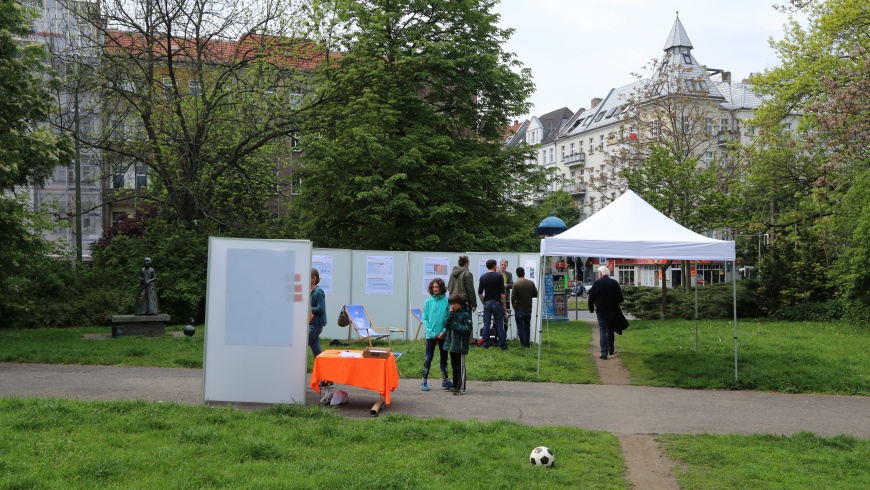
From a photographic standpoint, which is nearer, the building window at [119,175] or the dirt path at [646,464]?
the dirt path at [646,464]

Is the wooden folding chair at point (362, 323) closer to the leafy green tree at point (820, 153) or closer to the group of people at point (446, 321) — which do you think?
the group of people at point (446, 321)

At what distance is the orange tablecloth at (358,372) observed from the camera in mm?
10680

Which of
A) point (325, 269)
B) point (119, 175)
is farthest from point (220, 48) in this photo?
point (325, 269)

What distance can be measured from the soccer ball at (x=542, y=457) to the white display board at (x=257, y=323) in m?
3.91

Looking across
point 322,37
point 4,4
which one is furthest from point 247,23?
point 4,4

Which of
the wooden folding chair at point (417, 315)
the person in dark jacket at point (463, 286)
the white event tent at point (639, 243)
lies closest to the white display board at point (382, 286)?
the wooden folding chair at point (417, 315)

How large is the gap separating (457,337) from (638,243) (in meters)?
4.41

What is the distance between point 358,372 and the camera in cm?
1078

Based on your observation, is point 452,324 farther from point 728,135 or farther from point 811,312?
point 728,135

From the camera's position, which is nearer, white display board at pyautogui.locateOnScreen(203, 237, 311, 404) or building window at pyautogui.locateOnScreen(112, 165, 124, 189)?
white display board at pyautogui.locateOnScreen(203, 237, 311, 404)

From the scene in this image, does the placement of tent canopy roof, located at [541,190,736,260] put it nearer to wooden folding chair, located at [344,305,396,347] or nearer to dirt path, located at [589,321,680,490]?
wooden folding chair, located at [344,305,396,347]

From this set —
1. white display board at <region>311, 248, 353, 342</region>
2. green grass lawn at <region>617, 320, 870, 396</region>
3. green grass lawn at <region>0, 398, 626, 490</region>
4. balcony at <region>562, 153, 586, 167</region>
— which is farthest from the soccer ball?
balcony at <region>562, 153, 586, 167</region>

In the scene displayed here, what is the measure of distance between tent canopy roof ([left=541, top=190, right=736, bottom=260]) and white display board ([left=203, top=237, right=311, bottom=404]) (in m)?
5.60

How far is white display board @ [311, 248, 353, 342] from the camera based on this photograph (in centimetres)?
1992
